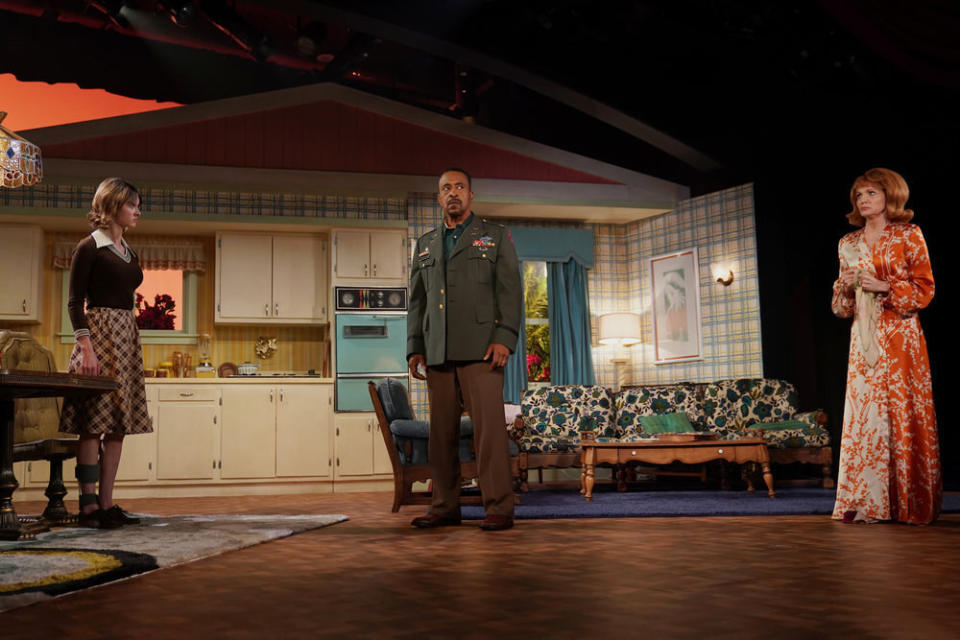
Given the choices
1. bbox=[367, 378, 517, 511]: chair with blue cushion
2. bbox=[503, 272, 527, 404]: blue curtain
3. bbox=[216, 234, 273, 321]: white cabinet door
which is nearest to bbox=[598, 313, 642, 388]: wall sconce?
bbox=[503, 272, 527, 404]: blue curtain

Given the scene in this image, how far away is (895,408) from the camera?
12.1 feet

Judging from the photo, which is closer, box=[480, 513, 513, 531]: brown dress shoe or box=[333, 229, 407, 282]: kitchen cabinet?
box=[480, 513, 513, 531]: brown dress shoe

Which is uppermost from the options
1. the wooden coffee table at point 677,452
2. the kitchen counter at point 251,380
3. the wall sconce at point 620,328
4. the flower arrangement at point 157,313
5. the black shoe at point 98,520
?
the flower arrangement at point 157,313

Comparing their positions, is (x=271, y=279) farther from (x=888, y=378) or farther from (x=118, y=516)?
(x=888, y=378)

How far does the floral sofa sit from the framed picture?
81cm

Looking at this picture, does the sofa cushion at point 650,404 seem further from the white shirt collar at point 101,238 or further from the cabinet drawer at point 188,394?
the white shirt collar at point 101,238

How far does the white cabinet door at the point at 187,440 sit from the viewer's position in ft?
24.3

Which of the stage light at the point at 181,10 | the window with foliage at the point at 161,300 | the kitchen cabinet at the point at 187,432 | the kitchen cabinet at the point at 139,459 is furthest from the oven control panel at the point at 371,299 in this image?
the stage light at the point at 181,10

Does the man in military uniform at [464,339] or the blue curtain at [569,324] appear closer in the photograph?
the man in military uniform at [464,339]

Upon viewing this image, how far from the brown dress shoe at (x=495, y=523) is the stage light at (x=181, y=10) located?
19.7 feet

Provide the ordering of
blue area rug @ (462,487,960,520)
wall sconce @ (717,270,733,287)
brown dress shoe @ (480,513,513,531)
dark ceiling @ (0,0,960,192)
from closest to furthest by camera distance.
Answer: brown dress shoe @ (480,513,513,531)
blue area rug @ (462,487,960,520)
dark ceiling @ (0,0,960,192)
wall sconce @ (717,270,733,287)

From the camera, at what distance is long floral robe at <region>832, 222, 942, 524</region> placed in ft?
11.9

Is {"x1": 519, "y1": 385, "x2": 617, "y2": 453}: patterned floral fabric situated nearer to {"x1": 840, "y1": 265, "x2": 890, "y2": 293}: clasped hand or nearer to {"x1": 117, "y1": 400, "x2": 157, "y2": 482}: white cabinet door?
{"x1": 117, "y1": 400, "x2": 157, "y2": 482}: white cabinet door

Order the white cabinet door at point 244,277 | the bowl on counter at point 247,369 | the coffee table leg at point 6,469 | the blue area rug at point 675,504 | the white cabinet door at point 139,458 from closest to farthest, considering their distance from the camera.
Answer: the coffee table leg at point 6,469 → the blue area rug at point 675,504 → the white cabinet door at point 139,458 → the bowl on counter at point 247,369 → the white cabinet door at point 244,277
